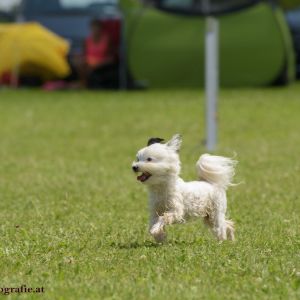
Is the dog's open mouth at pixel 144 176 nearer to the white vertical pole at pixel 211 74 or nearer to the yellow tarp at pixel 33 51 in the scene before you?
the white vertical pole at pixel 211 74

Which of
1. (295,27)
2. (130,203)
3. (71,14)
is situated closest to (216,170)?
(130,203)

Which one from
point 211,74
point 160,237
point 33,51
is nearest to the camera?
point 160,237

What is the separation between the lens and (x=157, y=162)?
7.61 m

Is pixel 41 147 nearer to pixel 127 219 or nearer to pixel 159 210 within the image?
pixel 127 219

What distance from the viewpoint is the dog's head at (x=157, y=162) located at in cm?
757

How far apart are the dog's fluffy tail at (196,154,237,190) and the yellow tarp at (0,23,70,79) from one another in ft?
62.3

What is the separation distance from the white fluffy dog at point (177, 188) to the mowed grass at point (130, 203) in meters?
0.18

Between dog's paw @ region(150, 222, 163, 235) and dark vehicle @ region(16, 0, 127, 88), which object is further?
dark vehicle @ region(16, 0, 127, 88)

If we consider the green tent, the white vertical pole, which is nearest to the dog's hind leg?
the white vertical pole

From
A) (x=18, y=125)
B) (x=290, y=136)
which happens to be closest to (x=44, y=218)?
(x=290, y=136)

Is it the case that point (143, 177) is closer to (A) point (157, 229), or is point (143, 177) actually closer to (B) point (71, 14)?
(A) point (157, 229)

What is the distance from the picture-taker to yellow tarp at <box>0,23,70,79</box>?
88.7 ft

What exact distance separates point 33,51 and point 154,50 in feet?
11.0

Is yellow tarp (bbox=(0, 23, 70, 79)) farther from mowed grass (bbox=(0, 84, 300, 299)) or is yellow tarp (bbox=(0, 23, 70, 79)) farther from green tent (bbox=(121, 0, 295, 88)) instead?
mowed grass (bbox=(0, 84, 300, 299))
